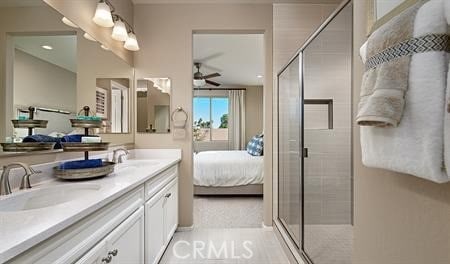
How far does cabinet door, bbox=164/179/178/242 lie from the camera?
7.45ft

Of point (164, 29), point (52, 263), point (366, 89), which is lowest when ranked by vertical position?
point (52, 263)

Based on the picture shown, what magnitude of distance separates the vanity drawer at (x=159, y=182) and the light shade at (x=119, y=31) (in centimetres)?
136

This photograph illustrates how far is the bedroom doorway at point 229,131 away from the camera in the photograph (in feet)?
11.9

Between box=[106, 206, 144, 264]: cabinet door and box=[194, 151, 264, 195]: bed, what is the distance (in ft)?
8.11

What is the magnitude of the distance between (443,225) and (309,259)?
1474 millimetres

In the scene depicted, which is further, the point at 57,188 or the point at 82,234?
the point at 57,188

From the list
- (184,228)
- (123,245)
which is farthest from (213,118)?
(123,245)

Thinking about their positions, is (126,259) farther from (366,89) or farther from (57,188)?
(366,89)

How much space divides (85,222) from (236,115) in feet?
21.9

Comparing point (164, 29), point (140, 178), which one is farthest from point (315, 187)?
point (164, 29)

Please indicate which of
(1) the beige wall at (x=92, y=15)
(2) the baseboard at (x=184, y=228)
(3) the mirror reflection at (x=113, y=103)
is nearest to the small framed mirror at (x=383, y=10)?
(1) the beige wall at (x=92, y=15)

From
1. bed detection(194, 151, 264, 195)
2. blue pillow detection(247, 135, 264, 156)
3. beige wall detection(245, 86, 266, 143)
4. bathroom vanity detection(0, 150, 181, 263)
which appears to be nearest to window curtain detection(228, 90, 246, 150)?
beige wall detection(245, 86, 266, 143)

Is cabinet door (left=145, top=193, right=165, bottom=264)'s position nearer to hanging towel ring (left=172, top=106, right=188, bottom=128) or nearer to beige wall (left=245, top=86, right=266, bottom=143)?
hanging towel ring (left=172, top=106, right=188, bottom=128)

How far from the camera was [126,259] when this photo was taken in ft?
4.48
